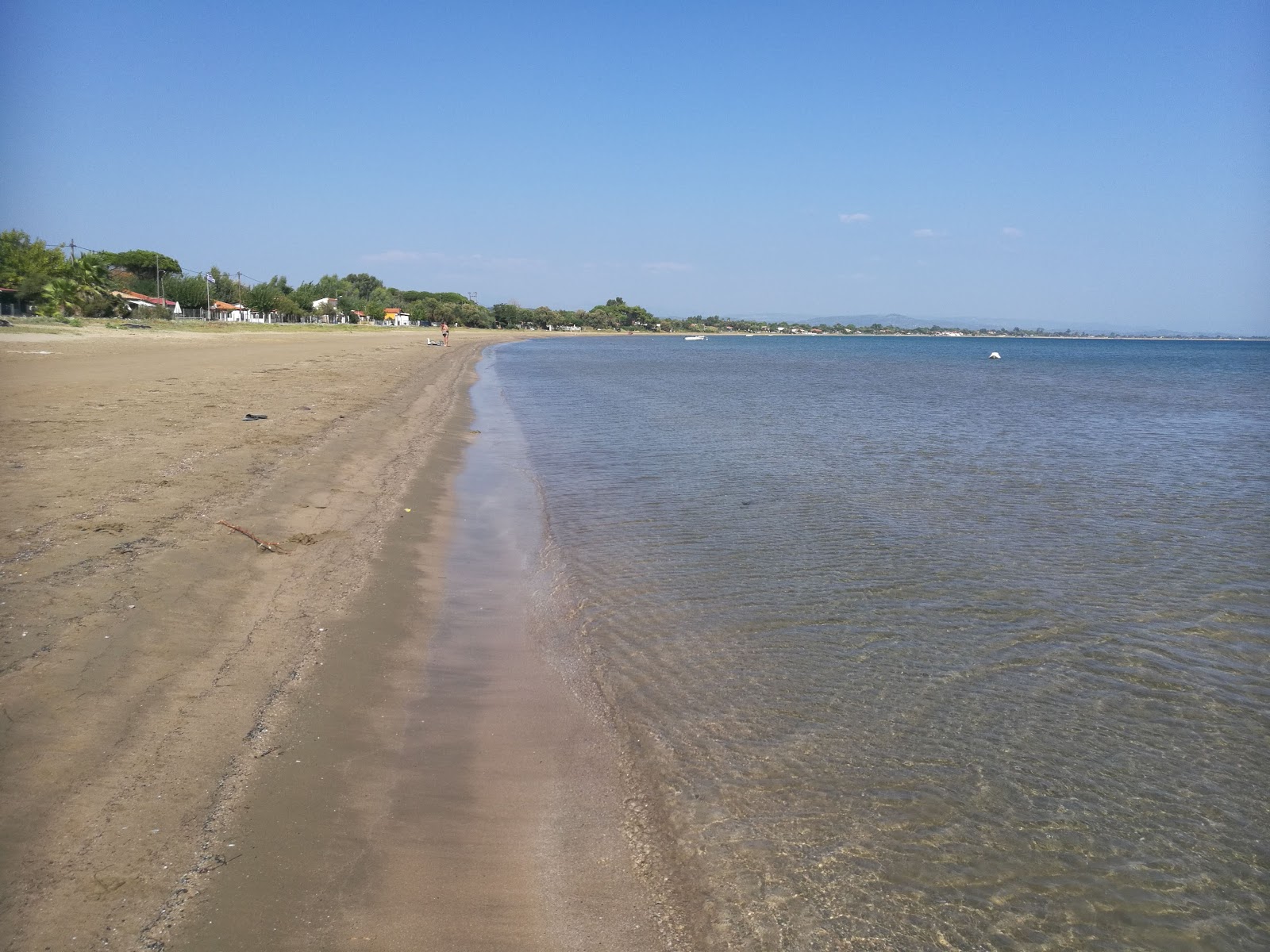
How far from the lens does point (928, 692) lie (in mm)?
5680

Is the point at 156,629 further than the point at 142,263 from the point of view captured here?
No

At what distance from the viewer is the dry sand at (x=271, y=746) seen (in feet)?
11.0

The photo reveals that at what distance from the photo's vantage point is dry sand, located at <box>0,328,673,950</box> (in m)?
3.35

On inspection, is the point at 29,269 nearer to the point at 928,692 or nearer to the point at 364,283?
the point at 928,692

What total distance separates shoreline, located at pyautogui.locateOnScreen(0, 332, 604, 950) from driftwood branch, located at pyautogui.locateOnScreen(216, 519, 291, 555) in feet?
0.35

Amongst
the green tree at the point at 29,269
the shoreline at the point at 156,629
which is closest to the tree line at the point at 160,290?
the green tree at the point at 29,269

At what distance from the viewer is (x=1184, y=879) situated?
388cm

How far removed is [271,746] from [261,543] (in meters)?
3.83

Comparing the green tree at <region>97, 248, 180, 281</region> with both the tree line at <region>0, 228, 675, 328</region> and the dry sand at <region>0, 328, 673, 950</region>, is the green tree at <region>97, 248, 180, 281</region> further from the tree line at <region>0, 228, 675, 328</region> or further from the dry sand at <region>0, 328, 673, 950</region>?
the dry sand at <region>0, 328, 673, 950</region>

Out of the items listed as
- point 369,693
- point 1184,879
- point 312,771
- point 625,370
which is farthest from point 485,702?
point 625,370

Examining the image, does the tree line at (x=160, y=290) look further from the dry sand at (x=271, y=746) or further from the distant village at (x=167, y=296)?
the dry sand at (x=271, y=746)

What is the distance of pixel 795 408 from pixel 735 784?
23862 millimetres

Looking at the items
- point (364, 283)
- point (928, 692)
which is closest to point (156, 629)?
point (928, 692)

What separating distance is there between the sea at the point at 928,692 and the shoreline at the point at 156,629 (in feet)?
6.02
